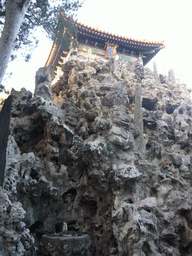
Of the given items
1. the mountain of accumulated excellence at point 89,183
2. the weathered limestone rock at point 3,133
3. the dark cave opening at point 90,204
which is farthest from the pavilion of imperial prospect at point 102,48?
the weathered limestone rock at point 3,133

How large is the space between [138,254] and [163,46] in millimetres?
19948

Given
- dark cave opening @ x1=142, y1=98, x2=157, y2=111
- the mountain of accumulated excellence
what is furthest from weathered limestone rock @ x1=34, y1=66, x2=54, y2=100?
dark cave opening @ x1=142, y1=98, x2=157, y2=111

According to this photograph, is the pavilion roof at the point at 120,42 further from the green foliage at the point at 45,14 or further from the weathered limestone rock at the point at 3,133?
the weathered limestone rock at the point at 3,133

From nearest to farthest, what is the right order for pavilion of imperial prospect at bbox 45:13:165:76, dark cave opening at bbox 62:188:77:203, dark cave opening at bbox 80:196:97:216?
1. dark cave opening at bbox 62:188:77:203
2. dark cave opening at bbox 80:196:97:216
3. pavilion of imperial prospect at bbox 45:13:165:76

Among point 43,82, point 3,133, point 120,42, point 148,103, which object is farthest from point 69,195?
point 120,42

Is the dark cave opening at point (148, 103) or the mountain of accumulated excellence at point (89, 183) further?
the dark cave opening at point (148, 103)

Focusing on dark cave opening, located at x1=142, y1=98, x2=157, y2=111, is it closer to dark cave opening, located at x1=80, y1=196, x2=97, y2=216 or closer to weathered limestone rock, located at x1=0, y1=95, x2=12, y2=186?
dark cave opening, located at x1=80, y1=196, x2=97, y2=216

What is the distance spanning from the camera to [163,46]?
21297 millimetres

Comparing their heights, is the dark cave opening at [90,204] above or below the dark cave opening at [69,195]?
below

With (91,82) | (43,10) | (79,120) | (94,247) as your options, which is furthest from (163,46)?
(94,247)

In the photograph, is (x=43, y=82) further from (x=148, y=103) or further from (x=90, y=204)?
(x=148, y=103)

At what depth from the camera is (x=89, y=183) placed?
918 centimetres

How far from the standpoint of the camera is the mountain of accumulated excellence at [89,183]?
6.60m

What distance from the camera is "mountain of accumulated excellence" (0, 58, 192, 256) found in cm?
660
